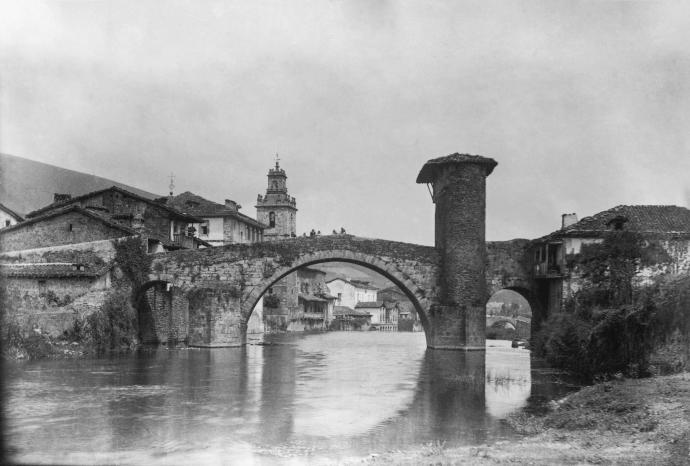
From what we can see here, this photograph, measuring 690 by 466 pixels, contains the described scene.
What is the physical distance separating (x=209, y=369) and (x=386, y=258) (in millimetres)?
12394

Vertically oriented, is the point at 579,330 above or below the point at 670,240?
below

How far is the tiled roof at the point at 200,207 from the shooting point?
162 feet

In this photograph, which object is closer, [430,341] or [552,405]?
[552,405]

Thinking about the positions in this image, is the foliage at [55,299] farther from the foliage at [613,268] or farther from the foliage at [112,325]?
the foliage at [613,268]

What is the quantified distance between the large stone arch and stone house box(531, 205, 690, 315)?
565 centimetres

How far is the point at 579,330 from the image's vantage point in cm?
1983

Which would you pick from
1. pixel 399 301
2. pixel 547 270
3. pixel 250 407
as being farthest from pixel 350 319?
pixel 250 407

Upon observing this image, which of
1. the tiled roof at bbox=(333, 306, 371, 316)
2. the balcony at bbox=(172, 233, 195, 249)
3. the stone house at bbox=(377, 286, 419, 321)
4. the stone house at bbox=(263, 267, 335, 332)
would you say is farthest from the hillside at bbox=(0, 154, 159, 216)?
the stone house at bbox=(377, 286, 419, 321)

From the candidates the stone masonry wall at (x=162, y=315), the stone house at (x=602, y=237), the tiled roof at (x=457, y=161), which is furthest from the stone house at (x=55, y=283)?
the stone house at (x=602, y=237)

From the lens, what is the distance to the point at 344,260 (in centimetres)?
3138

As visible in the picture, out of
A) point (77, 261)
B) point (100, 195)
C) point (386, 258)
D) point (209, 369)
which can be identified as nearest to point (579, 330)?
point (209, 369)

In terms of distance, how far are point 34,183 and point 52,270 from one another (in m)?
36.4

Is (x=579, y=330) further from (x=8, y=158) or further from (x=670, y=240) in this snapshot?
(x=8, y=158)

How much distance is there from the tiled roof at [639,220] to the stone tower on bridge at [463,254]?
331 centimetres
